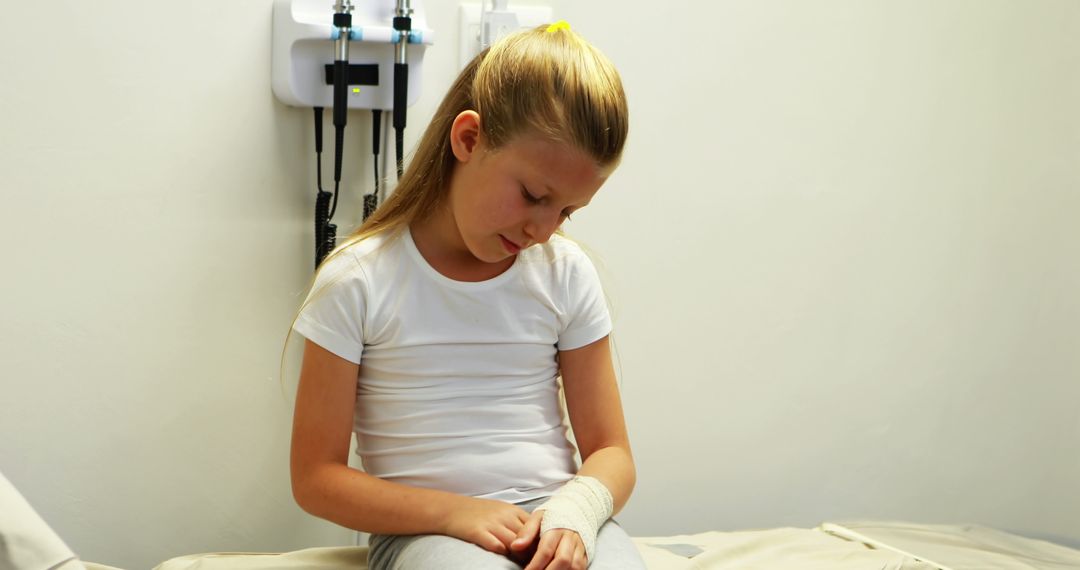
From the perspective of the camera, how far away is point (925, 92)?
190cm

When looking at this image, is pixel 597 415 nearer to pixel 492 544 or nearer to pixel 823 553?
pixel 492 544

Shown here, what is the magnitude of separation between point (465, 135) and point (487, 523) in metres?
0.43

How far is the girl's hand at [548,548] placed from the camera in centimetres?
106

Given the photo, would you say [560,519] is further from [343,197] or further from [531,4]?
[531,4]

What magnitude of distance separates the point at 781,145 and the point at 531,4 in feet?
1.68

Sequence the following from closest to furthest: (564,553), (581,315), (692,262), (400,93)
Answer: (564,553)
(581,315)
(400,93)
(692,262)

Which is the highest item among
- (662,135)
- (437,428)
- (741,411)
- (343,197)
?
(662,135)

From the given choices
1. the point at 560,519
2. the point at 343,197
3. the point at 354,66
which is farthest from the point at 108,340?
the point at 560,519

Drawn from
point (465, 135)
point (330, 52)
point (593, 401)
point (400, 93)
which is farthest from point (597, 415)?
point (330, 52)

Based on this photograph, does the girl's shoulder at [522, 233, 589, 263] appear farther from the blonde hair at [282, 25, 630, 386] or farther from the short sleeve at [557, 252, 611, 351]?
the blonde hair at [282, 25, 630, 386]

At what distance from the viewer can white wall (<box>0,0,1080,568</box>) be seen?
4.75 ft

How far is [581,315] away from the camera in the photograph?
4.30ft

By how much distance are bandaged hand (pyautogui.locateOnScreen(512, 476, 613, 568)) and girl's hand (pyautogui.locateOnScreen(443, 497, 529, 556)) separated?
0.02 metres

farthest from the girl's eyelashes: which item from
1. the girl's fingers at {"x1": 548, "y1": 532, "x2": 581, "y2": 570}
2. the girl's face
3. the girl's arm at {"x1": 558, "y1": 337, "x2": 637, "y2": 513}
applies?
the girl's fingers at {"x1": 548, "y1": 532, "x2": 581, "y2": 570}
